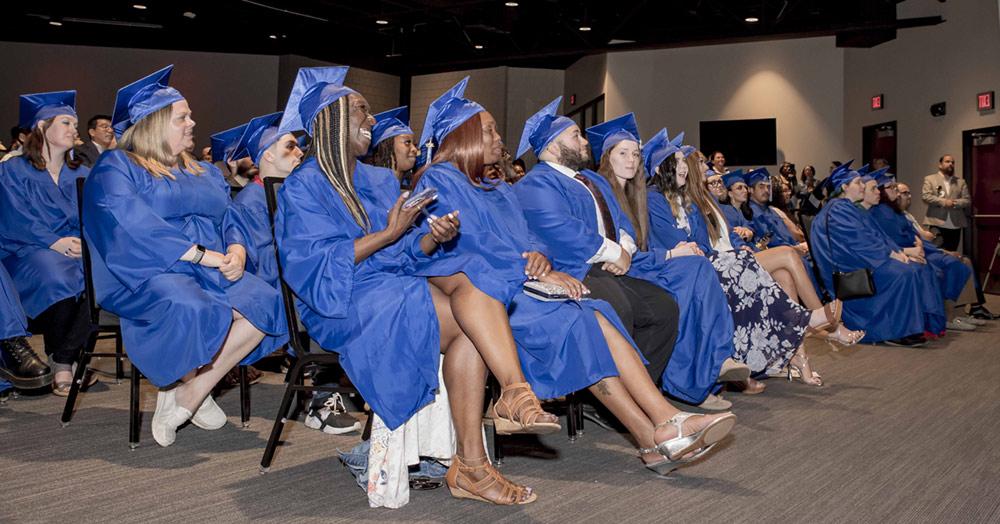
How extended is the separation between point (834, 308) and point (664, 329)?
4.27 feet

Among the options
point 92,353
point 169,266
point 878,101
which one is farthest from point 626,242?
point 878,101

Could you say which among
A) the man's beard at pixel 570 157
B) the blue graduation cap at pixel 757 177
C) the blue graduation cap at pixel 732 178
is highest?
the blue graduation cap at pixel 757 177

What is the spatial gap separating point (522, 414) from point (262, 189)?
2.05m

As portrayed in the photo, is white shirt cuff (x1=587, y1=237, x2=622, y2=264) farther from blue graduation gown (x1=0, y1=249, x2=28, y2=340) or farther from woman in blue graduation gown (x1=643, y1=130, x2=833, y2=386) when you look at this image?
blue graduation gown (x1=0, y1=249, x2=28, y2=340)

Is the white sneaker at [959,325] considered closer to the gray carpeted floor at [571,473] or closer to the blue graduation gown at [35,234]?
the gray carpeted floor at [571,473]

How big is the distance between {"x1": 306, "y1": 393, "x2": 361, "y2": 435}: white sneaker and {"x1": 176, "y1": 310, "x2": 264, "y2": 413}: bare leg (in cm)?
41

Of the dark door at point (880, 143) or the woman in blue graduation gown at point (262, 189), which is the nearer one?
the woman in blue graduation gown at point (262, 189)

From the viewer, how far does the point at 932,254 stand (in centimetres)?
737

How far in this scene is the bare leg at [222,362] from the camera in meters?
3.11

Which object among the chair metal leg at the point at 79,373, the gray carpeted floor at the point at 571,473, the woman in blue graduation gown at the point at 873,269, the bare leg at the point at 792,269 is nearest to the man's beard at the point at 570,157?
the gray carpeted floor at the point at 571,473

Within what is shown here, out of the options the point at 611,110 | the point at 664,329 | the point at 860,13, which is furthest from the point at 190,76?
the point at 664,329

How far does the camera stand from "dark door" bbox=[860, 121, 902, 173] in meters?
11.2

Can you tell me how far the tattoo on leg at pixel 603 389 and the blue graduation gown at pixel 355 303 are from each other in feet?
1.94

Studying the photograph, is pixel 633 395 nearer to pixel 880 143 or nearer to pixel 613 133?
pixel 613 133
